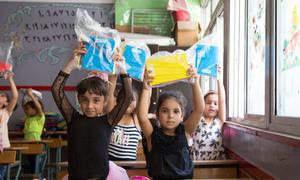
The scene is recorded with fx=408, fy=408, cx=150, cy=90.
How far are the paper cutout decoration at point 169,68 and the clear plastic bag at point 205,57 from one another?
0.16 meters

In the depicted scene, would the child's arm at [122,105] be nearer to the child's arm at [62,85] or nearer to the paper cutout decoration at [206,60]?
the child's arm at [62,85]

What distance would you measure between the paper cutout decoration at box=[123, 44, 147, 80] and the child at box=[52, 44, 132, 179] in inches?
5.5

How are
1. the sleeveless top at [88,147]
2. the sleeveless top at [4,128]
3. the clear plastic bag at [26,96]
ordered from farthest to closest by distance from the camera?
the clear plastic bag at [26,96] → the sleeveless top at [4,128] → the sleeveless top at [88,147]

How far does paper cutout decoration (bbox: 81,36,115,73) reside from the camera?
1998 mm

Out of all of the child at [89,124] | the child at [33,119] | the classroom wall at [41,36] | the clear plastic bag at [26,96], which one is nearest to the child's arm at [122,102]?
the child at [89,124]

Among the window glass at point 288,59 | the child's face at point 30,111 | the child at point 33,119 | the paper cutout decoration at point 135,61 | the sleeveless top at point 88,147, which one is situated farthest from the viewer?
the child's face at point 30,111

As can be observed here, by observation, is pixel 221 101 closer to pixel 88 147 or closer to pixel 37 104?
pixel 88 147

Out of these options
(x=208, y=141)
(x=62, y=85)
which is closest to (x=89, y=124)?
(x=62, y=85)

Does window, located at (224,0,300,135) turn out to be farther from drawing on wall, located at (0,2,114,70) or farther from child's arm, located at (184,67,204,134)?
drawing on wall, located at (0,2,114,70)

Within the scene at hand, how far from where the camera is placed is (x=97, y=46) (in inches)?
79.4

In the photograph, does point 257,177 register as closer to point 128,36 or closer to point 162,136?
point 162,136

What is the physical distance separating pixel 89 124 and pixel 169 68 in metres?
0.48

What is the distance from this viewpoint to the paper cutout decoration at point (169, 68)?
6.65 feet

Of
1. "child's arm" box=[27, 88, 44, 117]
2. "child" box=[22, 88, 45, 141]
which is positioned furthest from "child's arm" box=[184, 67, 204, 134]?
"child's arm" box=[27, 88, 44, 117]
